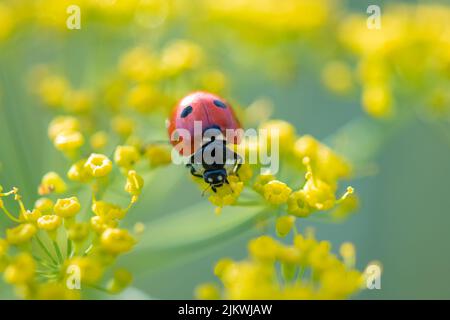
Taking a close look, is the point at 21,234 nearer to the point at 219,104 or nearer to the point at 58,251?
the point at 58,251

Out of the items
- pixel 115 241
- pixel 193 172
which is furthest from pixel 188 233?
pixel 115 241

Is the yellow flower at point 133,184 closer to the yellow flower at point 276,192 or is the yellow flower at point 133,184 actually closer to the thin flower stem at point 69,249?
the thin flower stem at point 69,249

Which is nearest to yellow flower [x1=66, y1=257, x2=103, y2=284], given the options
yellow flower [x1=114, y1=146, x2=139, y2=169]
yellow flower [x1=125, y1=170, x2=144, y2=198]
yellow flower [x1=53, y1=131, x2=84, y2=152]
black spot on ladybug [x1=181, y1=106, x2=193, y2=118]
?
yellow flower [x1=125, y1=170, x2=144, y2=198]

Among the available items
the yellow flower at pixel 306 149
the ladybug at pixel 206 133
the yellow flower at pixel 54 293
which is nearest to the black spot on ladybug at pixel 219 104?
the ladybug at pixel 206 133

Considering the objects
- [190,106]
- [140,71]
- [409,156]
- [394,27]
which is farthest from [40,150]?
[409,156]

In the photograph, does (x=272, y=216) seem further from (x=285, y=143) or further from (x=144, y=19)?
(x=144, y=19)
